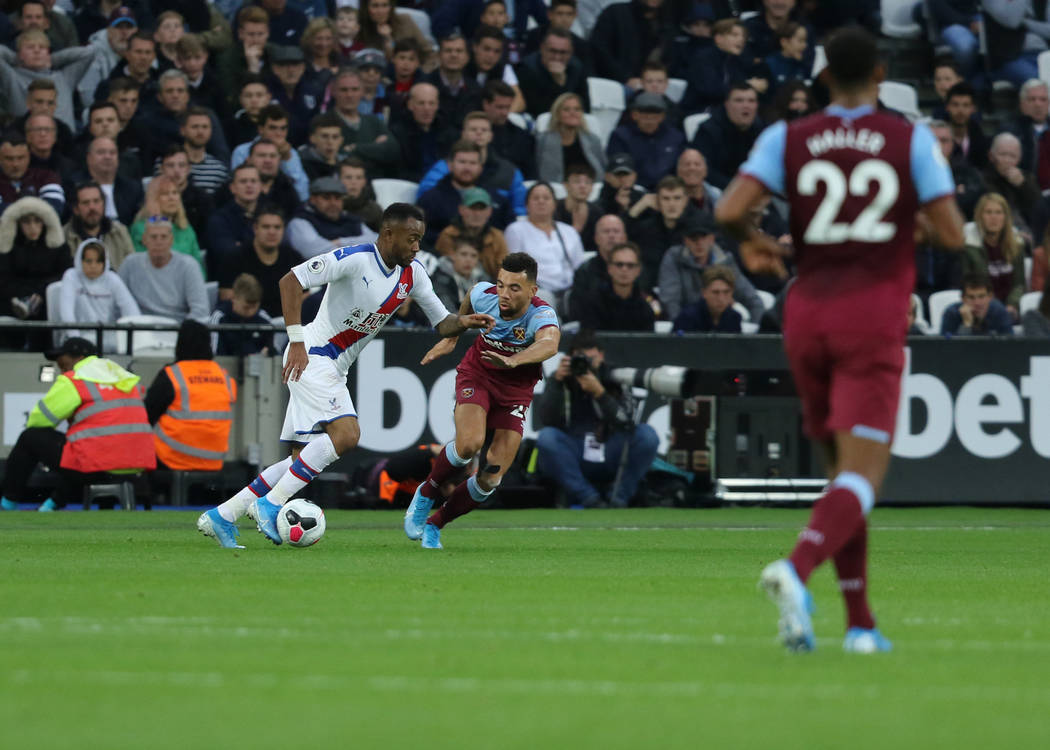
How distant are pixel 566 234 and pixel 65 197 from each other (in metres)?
5.22

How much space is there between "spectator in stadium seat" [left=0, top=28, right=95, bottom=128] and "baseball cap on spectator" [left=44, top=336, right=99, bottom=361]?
3.92 m

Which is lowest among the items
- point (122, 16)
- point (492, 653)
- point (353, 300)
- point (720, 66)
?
point (492, 653)

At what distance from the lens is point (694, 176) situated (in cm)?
2214

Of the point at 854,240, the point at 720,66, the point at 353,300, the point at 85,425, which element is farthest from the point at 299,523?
the point at 720,66

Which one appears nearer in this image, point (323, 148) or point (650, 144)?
point (323, 148)

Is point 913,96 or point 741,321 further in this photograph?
point 913,96

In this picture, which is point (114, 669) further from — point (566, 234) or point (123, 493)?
point (566, 234)

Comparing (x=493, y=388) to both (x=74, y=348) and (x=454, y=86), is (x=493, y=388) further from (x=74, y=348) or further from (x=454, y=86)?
(x=454, y=86)

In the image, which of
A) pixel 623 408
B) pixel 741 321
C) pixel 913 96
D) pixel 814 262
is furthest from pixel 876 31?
pixel 814 262

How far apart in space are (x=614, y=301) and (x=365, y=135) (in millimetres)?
3768

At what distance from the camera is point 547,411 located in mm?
19406

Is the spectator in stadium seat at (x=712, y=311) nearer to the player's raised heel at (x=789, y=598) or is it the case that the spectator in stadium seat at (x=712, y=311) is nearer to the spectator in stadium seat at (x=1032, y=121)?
the spectator in stadium seat at (x=1032, y=121)

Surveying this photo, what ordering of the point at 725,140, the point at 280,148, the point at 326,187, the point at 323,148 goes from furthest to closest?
the point at 725,140
the point at 323,148
the point at 280,148
the point at 326,187

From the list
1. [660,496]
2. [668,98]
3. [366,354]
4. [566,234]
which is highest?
[668,98]
